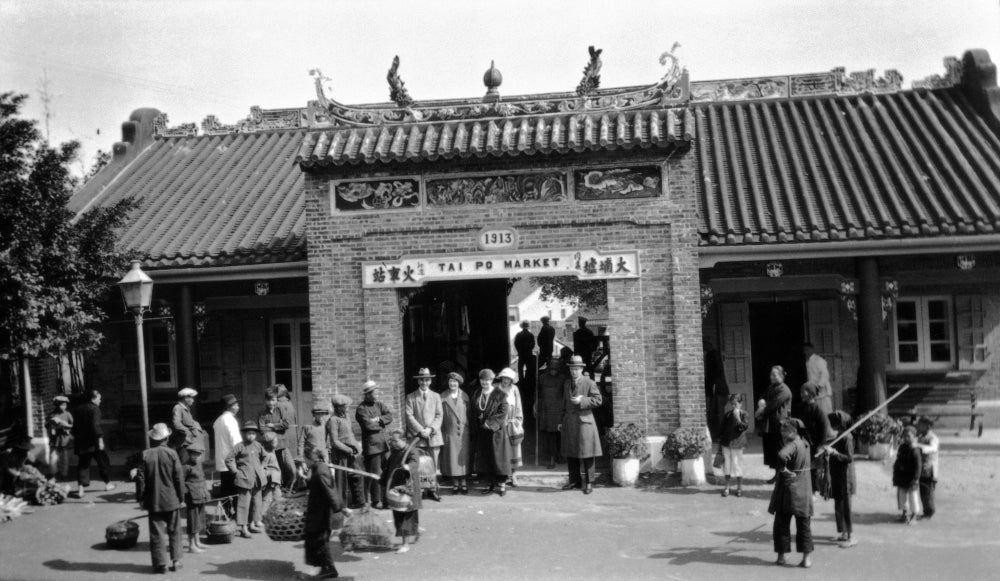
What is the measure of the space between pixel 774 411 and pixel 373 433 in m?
5.08

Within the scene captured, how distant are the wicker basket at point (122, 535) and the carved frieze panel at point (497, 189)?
582 centimetres

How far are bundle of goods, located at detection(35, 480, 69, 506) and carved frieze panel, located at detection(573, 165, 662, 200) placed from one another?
327 inches

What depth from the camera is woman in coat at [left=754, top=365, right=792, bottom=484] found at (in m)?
11.5

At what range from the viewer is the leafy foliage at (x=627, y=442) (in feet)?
41.1

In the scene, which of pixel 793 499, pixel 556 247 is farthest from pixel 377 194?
pixel 793 499

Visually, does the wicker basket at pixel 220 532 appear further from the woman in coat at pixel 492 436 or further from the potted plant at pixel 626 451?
the potted plant at pixel 626 451

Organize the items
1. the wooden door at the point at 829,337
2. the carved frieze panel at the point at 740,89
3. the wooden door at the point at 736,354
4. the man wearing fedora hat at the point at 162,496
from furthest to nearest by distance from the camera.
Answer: the carved frieze panel at the point at 740,89
the wooden door at the point at 736,354
the wooden door at the point at 829,337
the man wearing fedora hat at the point at 162,496

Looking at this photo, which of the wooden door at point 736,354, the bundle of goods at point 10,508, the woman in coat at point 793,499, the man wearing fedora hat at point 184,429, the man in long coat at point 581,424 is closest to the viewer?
the woman in coat at point 793,499

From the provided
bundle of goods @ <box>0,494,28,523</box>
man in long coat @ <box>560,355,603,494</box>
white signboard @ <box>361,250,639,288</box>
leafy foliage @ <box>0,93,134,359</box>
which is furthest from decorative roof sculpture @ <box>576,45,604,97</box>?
bundle of goods @ <box>0,494,28,523</box>

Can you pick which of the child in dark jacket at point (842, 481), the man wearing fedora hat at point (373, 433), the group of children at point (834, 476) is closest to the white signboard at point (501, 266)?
the man wearing fedora hat at point (373, 433)

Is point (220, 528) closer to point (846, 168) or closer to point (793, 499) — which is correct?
point (793, 499)

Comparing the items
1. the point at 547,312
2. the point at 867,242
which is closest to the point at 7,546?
the point at 867,242

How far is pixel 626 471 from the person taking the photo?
12617mm

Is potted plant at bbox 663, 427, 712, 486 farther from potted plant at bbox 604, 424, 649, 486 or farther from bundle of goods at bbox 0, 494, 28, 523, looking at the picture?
bundle of goods at bbox 0, 494, 28, 523
